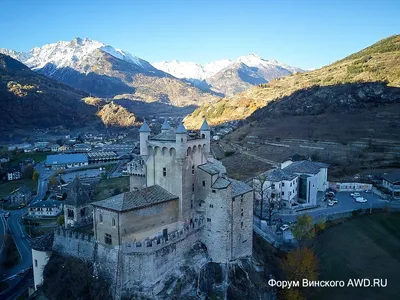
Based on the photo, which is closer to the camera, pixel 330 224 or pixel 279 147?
pixel 330 224

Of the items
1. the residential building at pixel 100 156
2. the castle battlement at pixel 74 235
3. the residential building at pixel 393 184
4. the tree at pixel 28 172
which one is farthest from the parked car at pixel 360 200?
the tree at pixel 28 172

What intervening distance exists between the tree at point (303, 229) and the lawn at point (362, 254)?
1987 millimetres

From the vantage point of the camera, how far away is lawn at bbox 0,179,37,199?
296 feet

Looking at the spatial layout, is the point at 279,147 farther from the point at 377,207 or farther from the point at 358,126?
the point at 377,207

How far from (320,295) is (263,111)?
113929 millimetres

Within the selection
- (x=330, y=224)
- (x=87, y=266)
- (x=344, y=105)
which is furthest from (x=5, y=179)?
(x=344, y=105)

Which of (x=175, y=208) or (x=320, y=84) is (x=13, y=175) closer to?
(x=175, y=208)

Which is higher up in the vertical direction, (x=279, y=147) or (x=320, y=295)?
(x=279, y=147)

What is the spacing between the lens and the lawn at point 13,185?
90331mm

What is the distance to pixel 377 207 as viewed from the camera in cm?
5484

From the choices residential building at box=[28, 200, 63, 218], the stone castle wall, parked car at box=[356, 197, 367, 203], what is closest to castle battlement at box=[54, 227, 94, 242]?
the stone castle wall

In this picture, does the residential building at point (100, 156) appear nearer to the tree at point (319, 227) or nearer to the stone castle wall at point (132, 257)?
the tree at point (319, 227)

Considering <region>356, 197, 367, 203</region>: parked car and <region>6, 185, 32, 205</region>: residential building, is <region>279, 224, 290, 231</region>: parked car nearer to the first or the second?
<region>356, 197, 367, 203</region>: parked car

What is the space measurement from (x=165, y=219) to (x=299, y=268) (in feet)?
52.2
